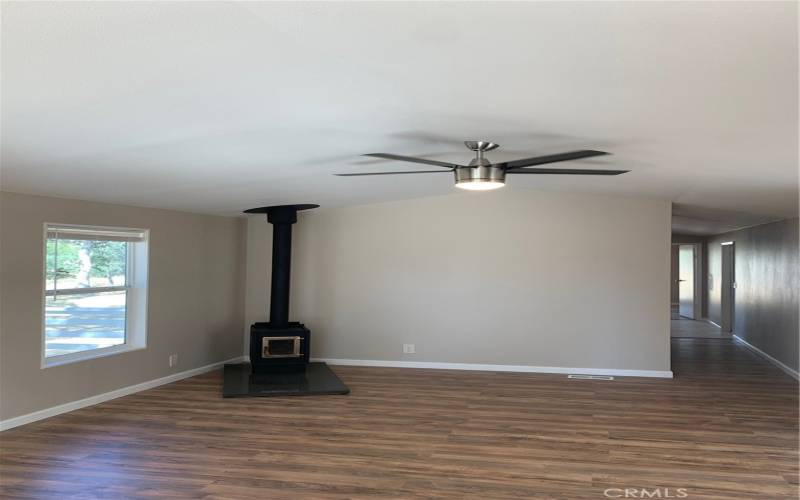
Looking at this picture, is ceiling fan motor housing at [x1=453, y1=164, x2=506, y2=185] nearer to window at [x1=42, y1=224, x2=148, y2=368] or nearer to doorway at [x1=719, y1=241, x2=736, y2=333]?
window at [x1=42, y1=224, x2=148, y2=368]

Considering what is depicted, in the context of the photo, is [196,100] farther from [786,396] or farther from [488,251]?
[786,396]

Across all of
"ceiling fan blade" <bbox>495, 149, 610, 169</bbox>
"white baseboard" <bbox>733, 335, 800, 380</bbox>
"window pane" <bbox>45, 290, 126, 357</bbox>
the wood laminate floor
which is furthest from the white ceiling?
"white baseboard" <bbox>733, 335, 800, 380</bbox>

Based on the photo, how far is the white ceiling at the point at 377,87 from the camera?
225 cm

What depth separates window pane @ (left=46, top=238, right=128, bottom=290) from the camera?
563 cm

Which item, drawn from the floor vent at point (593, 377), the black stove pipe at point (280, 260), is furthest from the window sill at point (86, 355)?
the floor vent at point (593, 377)

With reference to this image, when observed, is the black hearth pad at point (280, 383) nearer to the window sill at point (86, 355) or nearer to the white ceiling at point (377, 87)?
the window sill at point (86, 355)

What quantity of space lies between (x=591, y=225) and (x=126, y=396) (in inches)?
210

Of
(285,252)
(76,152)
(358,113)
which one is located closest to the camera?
(358,113)

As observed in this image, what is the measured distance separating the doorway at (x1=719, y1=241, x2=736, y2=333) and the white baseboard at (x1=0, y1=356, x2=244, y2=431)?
8.68 metres

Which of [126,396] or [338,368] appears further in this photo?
[338,368]

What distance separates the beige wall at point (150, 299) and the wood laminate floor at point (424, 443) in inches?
11.2

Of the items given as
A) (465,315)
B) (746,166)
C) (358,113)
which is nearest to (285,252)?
(465,315)

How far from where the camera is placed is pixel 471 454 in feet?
15.4

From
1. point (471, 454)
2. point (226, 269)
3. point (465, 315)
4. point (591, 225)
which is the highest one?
point (591, 225)
